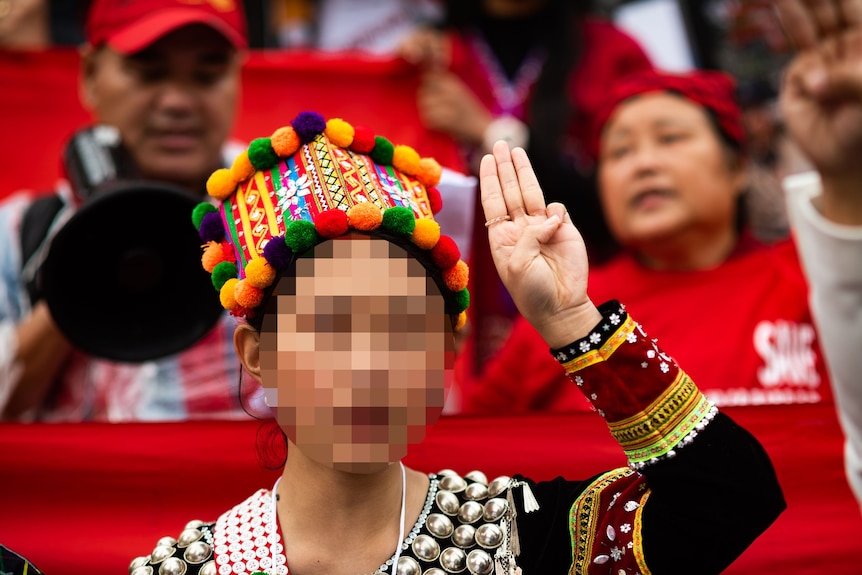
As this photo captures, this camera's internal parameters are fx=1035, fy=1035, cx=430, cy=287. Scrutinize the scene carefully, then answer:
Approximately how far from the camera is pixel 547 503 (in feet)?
5.66

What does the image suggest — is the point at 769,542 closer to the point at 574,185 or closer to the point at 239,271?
the point at 239,271

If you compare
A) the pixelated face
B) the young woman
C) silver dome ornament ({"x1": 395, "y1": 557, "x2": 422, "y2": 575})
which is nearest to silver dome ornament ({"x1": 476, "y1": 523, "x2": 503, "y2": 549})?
the young woman

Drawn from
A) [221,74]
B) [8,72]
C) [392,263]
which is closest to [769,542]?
[392,263]

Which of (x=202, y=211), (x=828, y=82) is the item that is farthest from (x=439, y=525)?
(x=828, y=82)

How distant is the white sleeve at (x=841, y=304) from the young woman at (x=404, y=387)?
311 millimetres

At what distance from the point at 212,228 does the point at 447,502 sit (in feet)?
1.94

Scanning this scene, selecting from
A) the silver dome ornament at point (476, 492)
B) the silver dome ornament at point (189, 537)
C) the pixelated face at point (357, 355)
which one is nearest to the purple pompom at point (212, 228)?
the pixelated face at point (357, 355)

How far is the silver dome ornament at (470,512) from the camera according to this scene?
5.54ft

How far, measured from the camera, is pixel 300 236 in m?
1.49

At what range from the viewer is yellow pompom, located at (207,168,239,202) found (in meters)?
1.65

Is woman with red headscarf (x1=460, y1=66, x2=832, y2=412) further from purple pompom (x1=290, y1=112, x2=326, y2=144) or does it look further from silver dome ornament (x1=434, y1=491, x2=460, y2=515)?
purple pompom (x1=290, y1=112, x2=326, y2=144)

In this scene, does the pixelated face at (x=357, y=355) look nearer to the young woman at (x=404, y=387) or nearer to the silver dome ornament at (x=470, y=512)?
the young woman at (x=404, y=387)

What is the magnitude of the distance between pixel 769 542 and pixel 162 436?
127cm

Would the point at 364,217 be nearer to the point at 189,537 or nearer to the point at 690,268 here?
the point at 189,537
